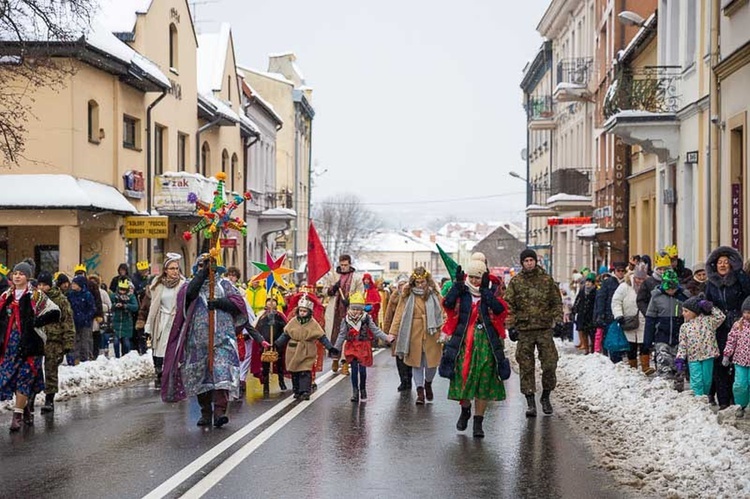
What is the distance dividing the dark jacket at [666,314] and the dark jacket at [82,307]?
31.0ft

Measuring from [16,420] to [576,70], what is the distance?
3414 centimetres

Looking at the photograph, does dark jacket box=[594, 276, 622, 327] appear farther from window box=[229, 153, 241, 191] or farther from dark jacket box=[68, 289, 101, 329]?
window box=[229, 153, 241, 191]

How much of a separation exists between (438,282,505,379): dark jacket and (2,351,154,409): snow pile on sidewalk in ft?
18.2

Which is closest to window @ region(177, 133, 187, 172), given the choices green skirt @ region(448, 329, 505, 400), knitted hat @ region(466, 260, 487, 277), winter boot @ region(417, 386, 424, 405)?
winter boot @ region(417, 386, 424, 405)

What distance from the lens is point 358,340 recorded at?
599 inches

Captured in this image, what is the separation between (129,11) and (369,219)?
98.8 metres

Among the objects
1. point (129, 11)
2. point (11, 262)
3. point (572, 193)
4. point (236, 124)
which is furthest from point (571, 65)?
point (11, 262)

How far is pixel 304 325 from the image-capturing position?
15.3 m

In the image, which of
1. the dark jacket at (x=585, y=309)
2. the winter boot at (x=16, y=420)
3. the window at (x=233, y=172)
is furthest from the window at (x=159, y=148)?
the winter boot at (x=16, y=420)

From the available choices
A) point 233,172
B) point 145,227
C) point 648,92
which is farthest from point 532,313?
point 233,172

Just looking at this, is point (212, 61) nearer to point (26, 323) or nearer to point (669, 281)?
point (669, 281)

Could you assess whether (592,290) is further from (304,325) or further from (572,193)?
(572,193)

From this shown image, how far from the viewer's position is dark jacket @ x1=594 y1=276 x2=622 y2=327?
18.8 metres

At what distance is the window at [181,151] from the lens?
36.3m
